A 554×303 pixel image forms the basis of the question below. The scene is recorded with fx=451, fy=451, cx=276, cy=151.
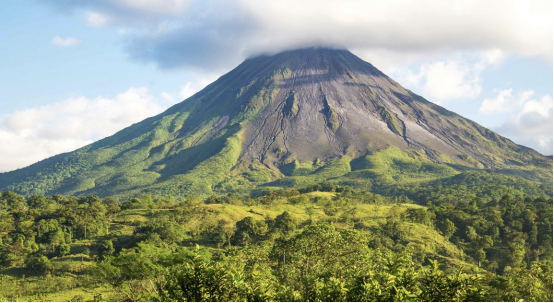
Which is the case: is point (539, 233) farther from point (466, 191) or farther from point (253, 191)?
point (253, 191)

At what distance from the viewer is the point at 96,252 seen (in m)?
60.1

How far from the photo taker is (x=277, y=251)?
1276 inches

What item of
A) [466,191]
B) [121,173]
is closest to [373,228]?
[466,191]

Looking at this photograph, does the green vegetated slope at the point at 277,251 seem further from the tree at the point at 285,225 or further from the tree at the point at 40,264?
the tree at the point at 285,225

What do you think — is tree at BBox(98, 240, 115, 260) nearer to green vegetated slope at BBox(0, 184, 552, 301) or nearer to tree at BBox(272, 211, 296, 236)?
green vegetated slope at BBox(0, 184, 552, 301)

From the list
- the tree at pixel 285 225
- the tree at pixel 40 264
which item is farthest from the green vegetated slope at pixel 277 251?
the tree at pixel 285 225

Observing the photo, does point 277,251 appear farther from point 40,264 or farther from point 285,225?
point 285,225

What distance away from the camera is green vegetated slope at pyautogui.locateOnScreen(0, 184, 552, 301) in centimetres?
2070

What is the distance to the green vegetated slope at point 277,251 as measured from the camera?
67.9ft

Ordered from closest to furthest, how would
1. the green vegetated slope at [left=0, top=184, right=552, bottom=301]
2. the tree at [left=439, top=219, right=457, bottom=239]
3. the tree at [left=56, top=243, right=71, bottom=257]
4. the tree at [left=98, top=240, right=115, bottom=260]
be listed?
1. the green vegetated slope at [left=0, top=184, right=552, bottom=301]
2. the tree at [left=98, top=240, right=115, bottom=260]
3. the tree at [left=56, top=243, right=71, bottom=257]
4. the tree at [left=439, top=219, right=457, bottom=239]

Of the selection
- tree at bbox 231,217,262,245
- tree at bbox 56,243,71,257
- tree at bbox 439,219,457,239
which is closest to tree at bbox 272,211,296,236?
tree at bbox 231,217,262,245

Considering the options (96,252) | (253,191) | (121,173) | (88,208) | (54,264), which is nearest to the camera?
(54,264)

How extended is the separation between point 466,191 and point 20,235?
113377mm

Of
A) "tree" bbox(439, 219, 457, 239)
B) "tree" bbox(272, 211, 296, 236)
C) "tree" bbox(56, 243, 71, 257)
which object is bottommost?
"tree" bbox(439, 219, 457, 239)
